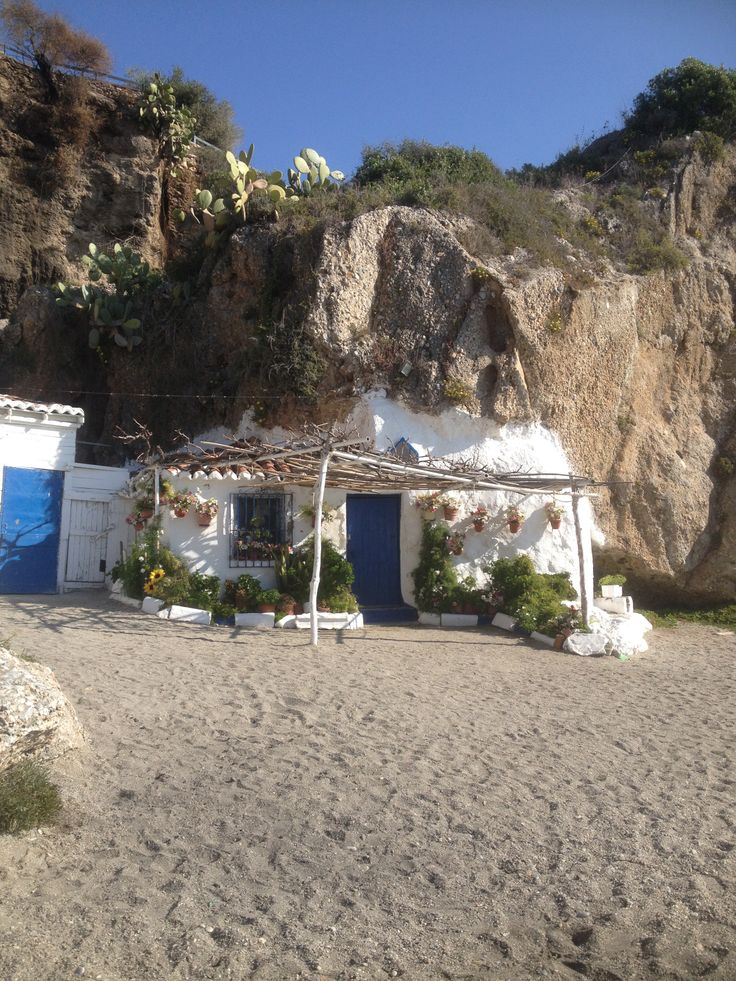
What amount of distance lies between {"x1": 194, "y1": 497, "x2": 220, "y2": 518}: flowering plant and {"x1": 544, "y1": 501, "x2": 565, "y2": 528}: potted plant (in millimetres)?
5805

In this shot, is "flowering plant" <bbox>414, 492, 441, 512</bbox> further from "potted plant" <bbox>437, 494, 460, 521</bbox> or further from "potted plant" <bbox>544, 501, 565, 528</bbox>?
"potted plant" <bbox>544, 501, 565, 528</bbox>

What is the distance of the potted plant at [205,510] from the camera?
12320 mm

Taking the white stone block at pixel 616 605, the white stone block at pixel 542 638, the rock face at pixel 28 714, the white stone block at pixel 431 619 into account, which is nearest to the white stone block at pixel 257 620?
the white stone block at pixel 431 619

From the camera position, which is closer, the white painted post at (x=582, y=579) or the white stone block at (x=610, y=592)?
the white painted post at (x=582, y=579)

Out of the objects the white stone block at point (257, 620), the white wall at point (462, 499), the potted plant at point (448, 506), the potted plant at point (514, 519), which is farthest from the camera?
the potted plant at point (514, 519)

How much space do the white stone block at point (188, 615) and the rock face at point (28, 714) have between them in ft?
20.0

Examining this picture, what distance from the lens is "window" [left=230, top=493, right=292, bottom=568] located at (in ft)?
41.7

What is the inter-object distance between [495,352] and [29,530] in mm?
9286

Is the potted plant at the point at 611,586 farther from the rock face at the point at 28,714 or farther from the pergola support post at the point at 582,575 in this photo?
the rock face at the point at 28,714

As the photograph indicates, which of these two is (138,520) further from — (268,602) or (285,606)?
(285,606)

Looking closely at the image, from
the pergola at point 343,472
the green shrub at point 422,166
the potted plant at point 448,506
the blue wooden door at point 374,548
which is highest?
the green shrub at point 422,166

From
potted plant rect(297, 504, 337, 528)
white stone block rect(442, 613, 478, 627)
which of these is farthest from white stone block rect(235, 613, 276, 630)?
white stone block rect(442, 613, 478, 627)

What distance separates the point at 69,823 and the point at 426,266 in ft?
41.9

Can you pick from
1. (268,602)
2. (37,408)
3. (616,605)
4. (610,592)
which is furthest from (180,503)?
(616,605)
